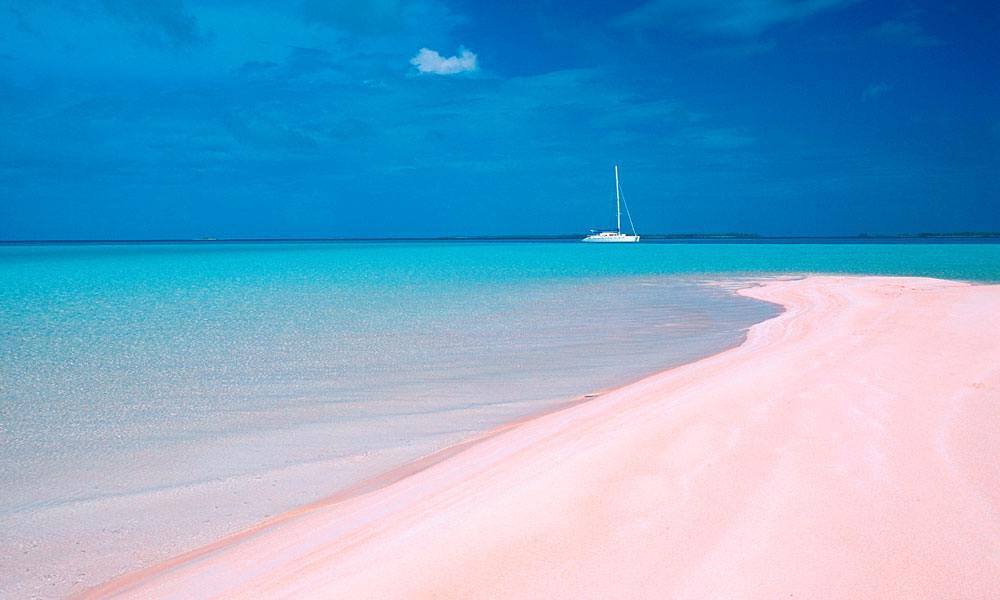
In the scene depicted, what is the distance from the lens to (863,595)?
8.68 feet

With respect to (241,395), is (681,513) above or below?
above

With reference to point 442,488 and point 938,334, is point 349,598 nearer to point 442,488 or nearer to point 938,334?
point 442,488

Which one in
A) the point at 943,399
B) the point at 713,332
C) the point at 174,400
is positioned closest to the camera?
the point at 943,399

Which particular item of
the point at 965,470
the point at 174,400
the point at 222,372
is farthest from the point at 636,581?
the point at 222,372

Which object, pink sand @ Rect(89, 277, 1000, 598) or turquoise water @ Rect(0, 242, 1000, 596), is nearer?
pink sand @ Rect(89, 277, 1000, 598)

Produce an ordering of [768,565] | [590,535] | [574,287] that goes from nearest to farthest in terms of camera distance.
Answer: [768,565], [590,535], [574,287]

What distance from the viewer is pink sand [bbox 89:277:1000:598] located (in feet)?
9.30

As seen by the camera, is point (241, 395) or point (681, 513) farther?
point (241, 395)

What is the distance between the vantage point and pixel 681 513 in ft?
11.1

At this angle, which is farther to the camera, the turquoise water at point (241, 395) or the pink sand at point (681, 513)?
the turquoise water at point (241, 395)

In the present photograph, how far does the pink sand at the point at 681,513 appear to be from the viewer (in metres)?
2.84

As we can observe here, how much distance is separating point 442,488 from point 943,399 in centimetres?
433

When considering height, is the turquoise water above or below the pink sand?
below

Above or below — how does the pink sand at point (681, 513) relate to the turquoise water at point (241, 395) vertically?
above
